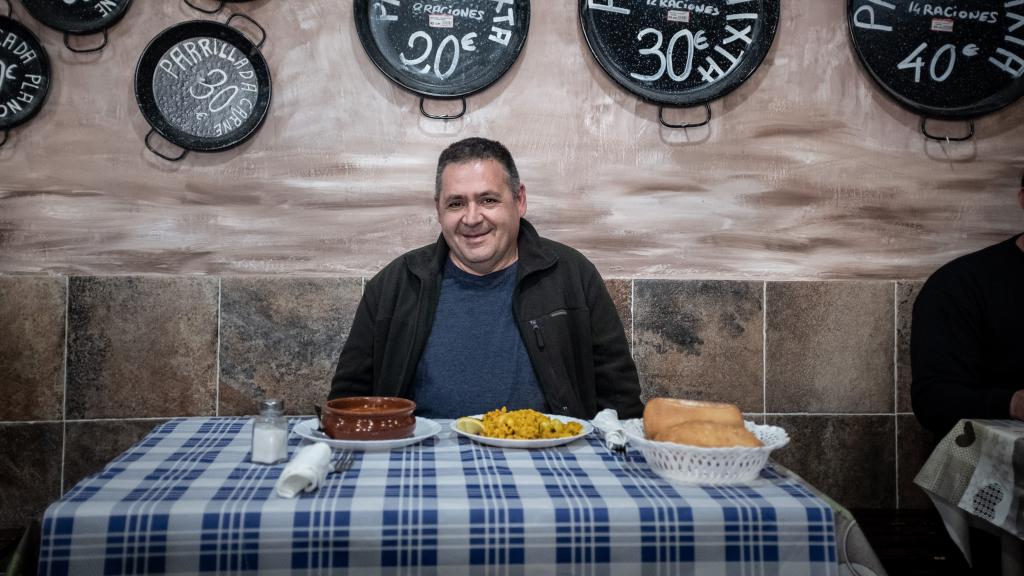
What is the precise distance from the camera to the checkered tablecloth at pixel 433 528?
100 cm

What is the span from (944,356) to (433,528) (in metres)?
1.96

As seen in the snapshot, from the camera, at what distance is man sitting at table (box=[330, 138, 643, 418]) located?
84.1 inches

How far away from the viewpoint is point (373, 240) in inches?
107

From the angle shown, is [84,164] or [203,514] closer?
[203,514]

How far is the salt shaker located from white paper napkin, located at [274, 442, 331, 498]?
13cm

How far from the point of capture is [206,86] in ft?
8.56

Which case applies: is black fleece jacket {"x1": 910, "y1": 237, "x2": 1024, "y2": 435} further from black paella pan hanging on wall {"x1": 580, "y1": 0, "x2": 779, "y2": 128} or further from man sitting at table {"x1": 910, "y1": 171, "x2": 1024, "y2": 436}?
black paella pan hanging on wall {"x1": 580, "y1": 0, "x2": 779, "y2": 128}

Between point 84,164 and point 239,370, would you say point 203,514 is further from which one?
point 84,164

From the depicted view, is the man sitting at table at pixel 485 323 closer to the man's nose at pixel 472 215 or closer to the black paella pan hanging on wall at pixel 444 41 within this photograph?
the man's nose at pixel 472 215

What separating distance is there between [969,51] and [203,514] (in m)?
3.17

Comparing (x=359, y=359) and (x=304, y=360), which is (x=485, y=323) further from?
(x=304, y=360)

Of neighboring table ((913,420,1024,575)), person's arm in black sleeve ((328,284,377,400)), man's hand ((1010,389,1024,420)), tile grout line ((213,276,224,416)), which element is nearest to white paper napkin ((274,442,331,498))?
person's arm in black sleeve ((328,284,377,400))

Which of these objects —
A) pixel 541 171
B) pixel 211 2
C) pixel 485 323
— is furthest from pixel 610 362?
pixel 211 2

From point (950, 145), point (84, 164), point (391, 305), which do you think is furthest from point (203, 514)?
point (950, 145)
